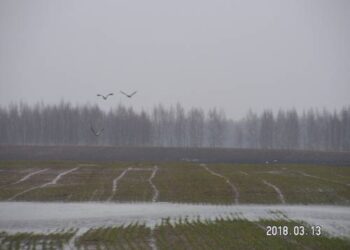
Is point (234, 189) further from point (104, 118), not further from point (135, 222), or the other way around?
point (104, 118)

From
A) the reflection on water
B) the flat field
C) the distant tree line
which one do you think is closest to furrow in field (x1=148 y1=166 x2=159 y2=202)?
the flat field

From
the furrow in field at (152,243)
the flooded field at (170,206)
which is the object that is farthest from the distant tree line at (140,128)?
the furrow in field at (152,243)

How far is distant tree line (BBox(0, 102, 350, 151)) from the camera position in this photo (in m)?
172

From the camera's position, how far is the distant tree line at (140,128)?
172 metres

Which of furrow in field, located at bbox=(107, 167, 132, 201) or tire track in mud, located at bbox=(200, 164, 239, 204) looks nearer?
tire track in mud, located at bbox=(200, 164, 239, 204)

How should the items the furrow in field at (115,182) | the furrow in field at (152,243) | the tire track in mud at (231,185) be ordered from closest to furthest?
the furrow in field at (152,243) → the tire track in mud at (231,185) → the furrow in field at (115,182)

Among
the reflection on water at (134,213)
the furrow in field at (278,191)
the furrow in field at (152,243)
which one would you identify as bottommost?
the reflection on water at (134,213)

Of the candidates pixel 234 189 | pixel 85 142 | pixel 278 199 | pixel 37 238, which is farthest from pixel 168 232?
pixel 85 142

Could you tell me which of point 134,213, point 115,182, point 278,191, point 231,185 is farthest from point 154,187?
point 134,213

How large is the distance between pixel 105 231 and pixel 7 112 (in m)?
175

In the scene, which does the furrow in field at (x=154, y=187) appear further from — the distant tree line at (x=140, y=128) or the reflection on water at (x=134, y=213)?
the distant tree line at (x=140, y=128)

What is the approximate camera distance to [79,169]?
6569 cm

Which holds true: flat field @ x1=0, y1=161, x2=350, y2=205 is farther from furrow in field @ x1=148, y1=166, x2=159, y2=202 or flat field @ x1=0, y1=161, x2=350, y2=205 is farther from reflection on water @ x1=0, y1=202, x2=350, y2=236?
reflection on water @ x1=0, y1=202, x2=350, y2=236

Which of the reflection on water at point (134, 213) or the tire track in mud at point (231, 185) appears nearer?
the reflection on water at point (134, 213)
